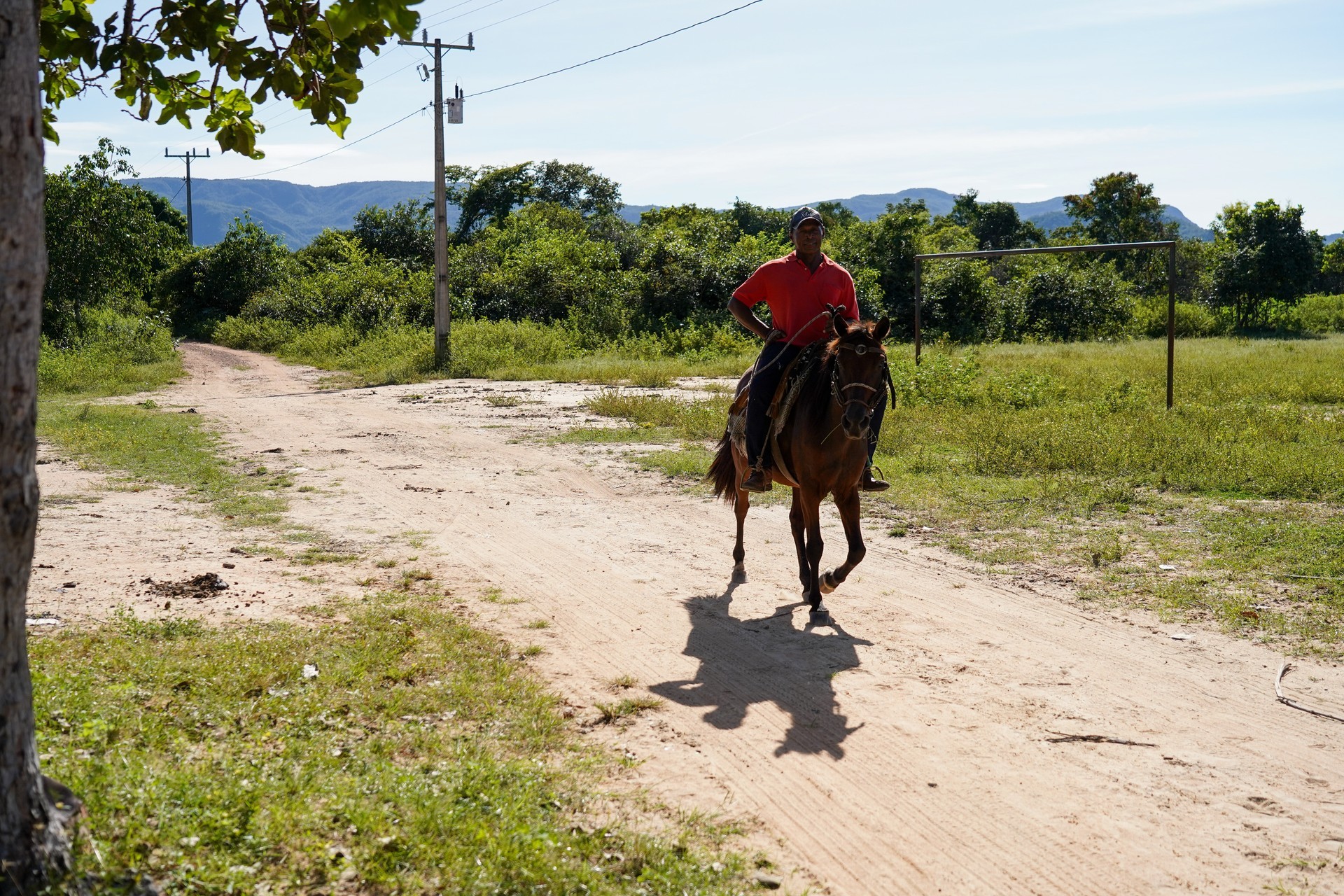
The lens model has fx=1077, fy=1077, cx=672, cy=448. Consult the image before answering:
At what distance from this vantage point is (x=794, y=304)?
7.20 metres

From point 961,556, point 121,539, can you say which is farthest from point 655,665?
point 121,539

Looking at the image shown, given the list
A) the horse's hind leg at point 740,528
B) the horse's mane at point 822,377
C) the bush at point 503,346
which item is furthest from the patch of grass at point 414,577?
the bush at point 503,346

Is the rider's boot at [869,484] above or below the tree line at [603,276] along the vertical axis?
below

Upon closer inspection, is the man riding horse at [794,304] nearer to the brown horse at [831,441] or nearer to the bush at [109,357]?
the brown horse at [831,441]

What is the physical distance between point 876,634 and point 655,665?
142 cm

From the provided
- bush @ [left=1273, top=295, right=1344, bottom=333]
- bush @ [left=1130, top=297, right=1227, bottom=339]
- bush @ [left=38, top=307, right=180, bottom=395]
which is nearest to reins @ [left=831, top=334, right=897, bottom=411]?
bush @ [left=38, top=307, right=180, bottom=395]

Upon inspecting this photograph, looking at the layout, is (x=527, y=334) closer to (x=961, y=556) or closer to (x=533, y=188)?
(x=961, y=556)

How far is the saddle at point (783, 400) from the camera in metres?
7.06

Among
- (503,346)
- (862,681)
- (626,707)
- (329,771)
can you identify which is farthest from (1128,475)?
(503,346)

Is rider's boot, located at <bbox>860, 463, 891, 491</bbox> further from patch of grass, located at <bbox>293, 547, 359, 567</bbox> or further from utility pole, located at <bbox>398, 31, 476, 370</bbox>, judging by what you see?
utility pole, located at <bbox>398, 31, 476, 370</bbox>

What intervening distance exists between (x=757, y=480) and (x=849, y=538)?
87 cm

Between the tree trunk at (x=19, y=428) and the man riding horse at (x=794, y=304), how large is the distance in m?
4.63

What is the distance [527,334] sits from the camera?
94.8 feet

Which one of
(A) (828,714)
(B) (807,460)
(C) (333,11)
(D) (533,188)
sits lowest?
(A) (828,714)
